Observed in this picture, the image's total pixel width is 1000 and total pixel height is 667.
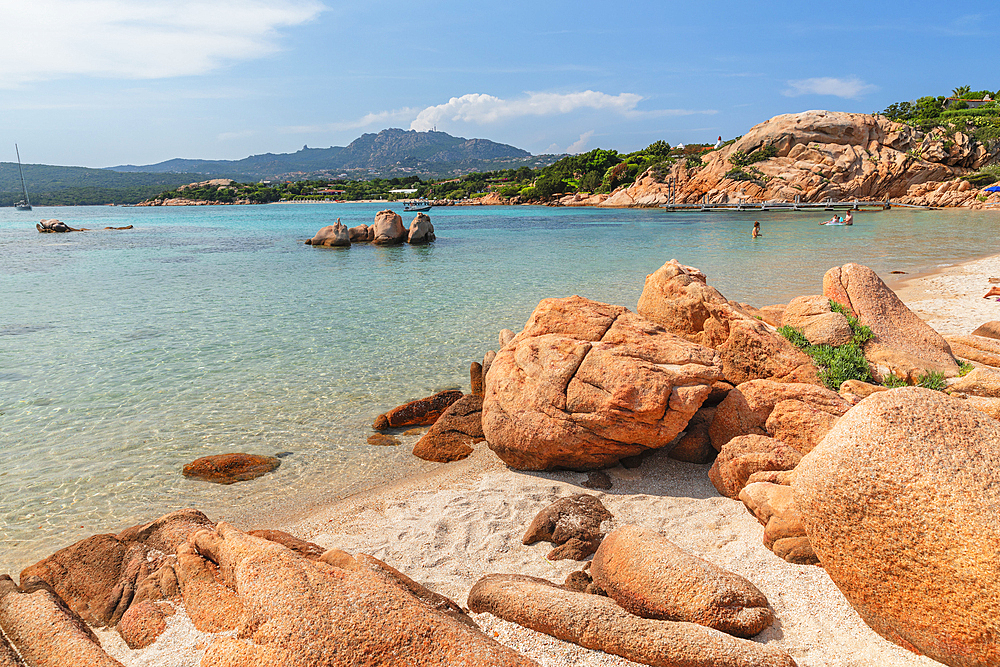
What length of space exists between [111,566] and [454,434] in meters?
4.50

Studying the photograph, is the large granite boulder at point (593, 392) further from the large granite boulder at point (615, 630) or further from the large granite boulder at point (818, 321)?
the large granite boulder at point (818, 321)

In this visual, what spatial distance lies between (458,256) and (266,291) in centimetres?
1476

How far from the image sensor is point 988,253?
28.5m

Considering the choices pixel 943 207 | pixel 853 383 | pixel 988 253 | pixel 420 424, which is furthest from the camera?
pixel 943 207

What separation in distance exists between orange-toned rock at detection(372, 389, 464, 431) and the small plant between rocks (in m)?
5.73

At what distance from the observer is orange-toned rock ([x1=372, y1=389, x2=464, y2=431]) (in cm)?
895

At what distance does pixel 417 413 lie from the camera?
9.19 metres

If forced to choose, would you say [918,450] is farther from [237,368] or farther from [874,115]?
[874,115]

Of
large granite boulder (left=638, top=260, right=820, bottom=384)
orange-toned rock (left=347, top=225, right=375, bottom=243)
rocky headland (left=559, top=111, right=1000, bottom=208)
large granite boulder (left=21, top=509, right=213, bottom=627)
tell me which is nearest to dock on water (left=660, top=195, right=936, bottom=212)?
rocky headland (left=559, top=111, right=1000, bottom=208)

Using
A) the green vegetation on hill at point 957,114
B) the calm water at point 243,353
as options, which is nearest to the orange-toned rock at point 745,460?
the calm water at point 243,353

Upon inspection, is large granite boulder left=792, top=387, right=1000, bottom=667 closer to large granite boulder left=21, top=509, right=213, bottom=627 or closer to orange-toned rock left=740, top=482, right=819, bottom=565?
orange-toned rock left=740, top=482, right=819, bottom=565

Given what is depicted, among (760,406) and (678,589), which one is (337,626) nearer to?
(678,589)

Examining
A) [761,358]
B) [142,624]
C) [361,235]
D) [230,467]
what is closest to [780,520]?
[761,358]

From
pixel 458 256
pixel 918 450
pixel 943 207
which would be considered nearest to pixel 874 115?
pixel 943 207
